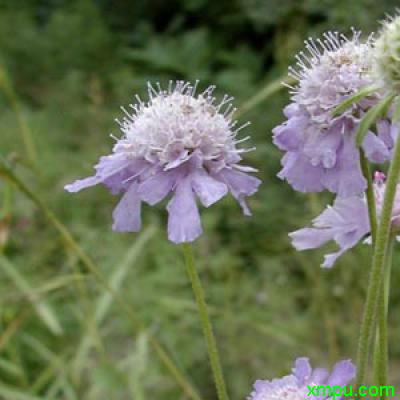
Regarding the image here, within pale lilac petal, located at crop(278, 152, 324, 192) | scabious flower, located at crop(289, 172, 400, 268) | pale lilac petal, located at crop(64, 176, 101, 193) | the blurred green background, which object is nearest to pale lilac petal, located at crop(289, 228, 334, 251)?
scabious flower, located at crop(289, 172, 400, 268)

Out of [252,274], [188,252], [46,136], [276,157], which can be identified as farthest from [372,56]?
[46,136]

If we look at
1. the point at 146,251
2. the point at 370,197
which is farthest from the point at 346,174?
the point at 146,251

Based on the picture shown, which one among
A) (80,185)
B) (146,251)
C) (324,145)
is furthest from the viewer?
(146,251)

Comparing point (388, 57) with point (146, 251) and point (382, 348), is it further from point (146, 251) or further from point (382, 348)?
point (146, 251)

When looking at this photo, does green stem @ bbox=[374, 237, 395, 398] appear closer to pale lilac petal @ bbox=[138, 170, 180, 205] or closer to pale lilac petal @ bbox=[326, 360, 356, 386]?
pale lilac petal @ bbox=[326, 360, 356, 386]

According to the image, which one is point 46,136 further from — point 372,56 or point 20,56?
point 372,56

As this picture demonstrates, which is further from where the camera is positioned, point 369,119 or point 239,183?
point 239,183
